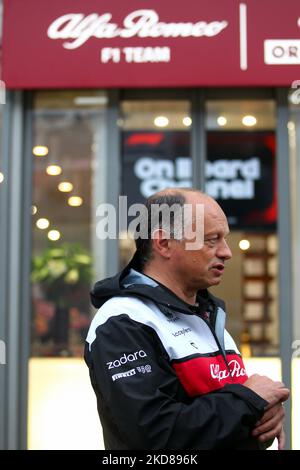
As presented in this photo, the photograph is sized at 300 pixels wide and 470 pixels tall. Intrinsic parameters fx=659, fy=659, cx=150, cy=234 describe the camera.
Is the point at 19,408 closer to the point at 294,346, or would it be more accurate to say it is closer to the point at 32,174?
the point at 32,174

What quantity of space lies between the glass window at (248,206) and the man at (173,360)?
3.10m

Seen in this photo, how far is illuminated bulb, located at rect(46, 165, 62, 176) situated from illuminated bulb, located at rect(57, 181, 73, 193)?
0.30ft

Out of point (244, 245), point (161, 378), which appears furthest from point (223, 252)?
point (244, 245)

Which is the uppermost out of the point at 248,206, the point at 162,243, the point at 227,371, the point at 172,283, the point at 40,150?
the point at 40,150

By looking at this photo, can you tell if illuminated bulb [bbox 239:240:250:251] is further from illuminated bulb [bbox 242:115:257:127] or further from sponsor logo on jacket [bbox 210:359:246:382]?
sponsor logo on jacket [bbox 210:359:246:382]

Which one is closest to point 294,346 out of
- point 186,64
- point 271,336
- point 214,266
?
point 271,336

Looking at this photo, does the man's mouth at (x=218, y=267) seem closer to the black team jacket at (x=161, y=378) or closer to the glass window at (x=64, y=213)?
the black team jacket at (x=161, y=378)

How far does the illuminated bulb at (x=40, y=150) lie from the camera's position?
5312 mm

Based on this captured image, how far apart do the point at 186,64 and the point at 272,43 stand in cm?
67

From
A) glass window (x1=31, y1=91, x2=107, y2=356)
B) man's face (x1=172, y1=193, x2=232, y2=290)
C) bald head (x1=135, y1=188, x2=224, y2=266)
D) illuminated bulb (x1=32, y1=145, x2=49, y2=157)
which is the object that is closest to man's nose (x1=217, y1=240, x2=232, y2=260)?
man's face (x1=172, y1=193, x2=232, y2=290)

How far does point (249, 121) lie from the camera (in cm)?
527

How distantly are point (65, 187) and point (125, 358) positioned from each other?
3735mm

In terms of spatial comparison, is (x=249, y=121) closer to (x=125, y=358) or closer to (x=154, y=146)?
(x=154, y=146)

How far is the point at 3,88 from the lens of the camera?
5133mm
